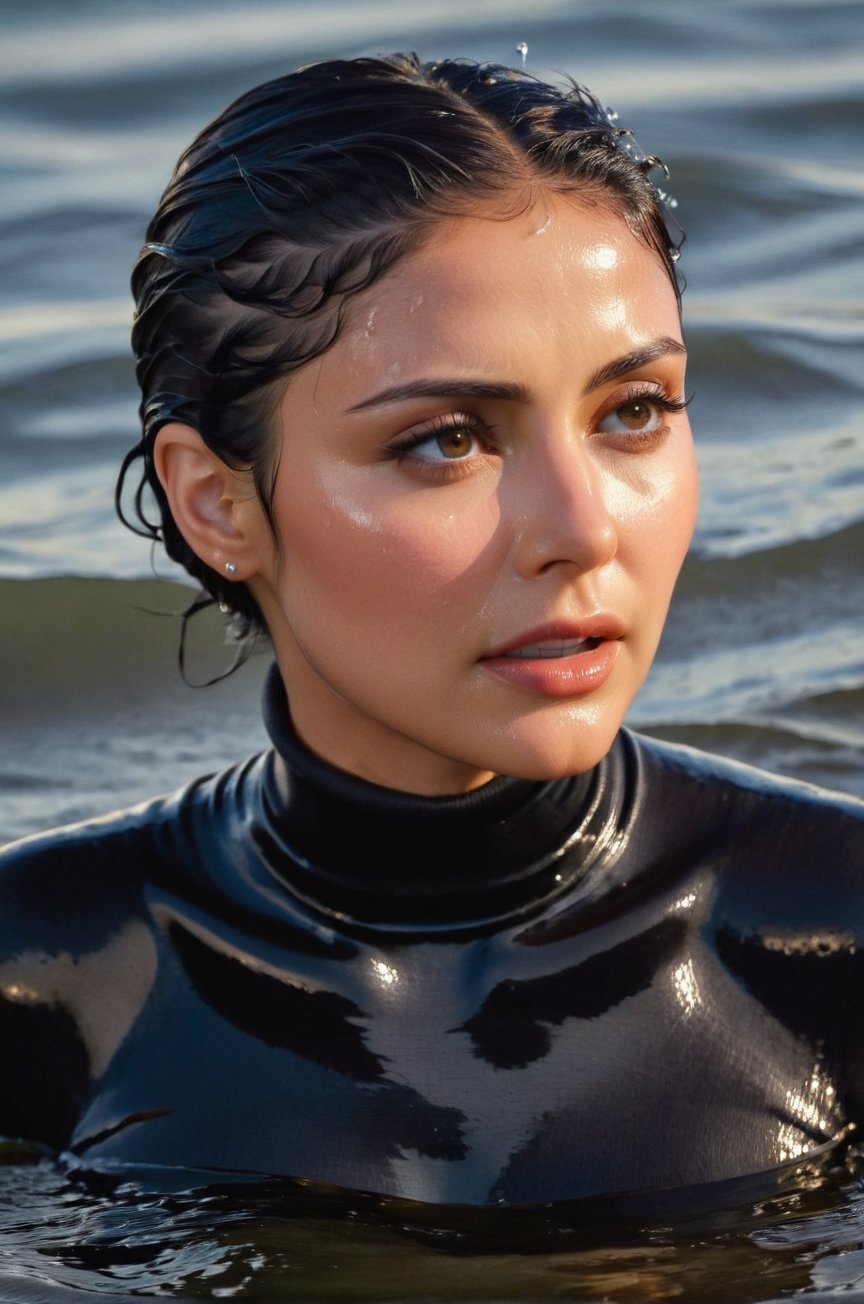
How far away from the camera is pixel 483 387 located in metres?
2.41

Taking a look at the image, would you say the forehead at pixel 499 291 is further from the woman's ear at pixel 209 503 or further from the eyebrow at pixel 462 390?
the woman's ear at pixel 209 503

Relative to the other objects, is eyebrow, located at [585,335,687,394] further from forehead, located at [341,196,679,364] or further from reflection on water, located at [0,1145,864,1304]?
reflection on water, located at [0,1145,864,1304]

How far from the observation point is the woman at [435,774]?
8.02 ft

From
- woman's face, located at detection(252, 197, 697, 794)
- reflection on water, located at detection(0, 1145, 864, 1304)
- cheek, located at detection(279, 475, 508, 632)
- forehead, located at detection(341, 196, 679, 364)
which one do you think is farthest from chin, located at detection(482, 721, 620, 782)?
reflection on water, located at detection(0, 1145, 864, 1304)

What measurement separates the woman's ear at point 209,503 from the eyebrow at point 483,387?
0.94ft

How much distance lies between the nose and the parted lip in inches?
2.3

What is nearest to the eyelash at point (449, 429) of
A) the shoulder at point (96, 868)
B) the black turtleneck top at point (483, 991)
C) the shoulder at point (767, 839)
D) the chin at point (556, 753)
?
the chin at point (556, 753)

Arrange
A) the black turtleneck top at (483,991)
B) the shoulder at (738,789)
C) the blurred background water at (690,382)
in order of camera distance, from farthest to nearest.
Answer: the blurred background water at (690,382) → the shoulder at (738,789) → the black turtleneck top at (483,991)

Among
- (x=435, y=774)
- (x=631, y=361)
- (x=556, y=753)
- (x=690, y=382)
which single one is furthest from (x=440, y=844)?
(x=690, y=382)

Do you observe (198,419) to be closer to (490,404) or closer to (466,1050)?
(490,404)

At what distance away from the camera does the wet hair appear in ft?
8.13

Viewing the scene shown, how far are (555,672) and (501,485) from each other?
21 centimetres

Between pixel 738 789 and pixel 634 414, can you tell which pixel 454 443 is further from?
pixel 738 789

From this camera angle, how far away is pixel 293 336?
254 cm
